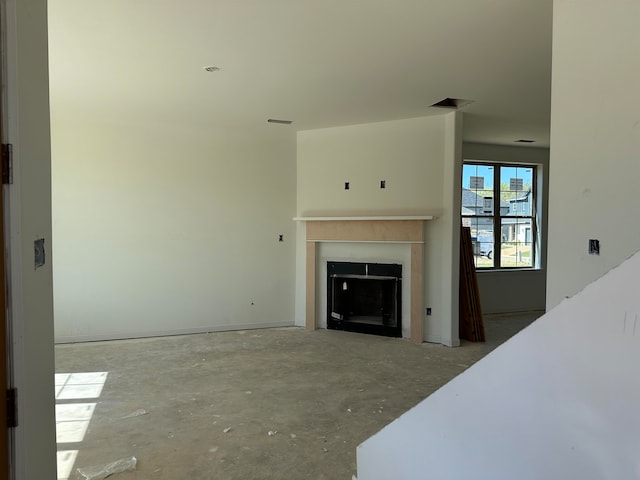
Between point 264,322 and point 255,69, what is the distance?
345cm

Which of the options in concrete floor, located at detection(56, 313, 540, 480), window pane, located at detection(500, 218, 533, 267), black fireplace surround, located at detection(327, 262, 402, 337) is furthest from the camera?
window pane, located at detection(500, 218, 533, 267)

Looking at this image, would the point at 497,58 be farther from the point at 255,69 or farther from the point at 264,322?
the point at 264,322

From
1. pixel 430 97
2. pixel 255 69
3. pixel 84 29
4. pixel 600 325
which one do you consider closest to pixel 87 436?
pixel 84 29

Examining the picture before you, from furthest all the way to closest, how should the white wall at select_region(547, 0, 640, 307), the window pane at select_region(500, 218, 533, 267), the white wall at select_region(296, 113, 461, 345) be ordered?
the window pane at select_region(500, 218, 533, 267), the white wall at select_region(296, 113, 461, 345), the white wall at select_region(547, 0, 640, 307)

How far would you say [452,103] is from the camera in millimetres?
4766

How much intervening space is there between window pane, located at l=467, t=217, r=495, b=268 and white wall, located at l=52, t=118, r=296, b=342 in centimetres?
296

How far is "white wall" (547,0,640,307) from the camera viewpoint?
6.59 feet

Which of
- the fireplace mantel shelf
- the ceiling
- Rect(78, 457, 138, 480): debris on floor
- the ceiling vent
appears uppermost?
the ceiling vent

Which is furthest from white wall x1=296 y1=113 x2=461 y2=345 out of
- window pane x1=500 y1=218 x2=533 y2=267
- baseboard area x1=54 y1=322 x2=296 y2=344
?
window pane x1=500 y1=218 x2=533 y2=267

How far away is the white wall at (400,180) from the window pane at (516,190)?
2415 millimetres

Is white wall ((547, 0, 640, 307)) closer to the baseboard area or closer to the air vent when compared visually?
the air vent

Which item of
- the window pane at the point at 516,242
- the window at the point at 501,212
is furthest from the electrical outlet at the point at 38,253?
the window pane at the point at 516,242

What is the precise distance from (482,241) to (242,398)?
4.90m

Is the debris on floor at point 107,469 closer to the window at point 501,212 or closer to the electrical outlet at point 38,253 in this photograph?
the electrical outlet at point 38,253
